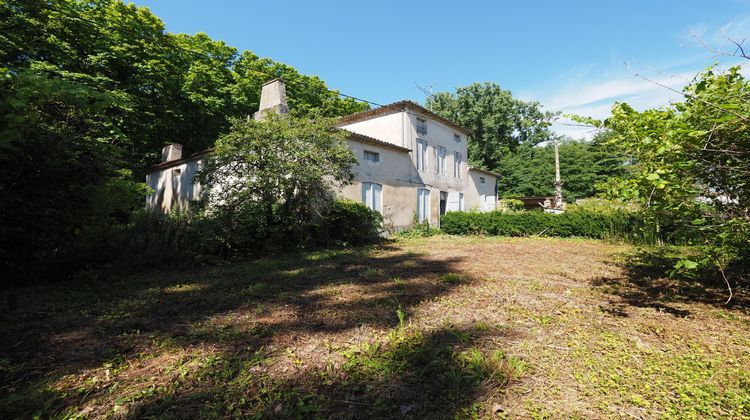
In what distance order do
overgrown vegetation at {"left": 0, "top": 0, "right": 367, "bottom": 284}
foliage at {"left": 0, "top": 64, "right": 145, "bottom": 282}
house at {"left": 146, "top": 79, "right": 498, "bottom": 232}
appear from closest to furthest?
foliage at {"left": 0, "top": 64, "right": 145, "bottom": 282}, overgrown vegetation at {"left": 0, "top": 0, "right": 367, "bottom": 284}, house at {"left": 146, "top": 79, "right": 498, "bottom": 232}

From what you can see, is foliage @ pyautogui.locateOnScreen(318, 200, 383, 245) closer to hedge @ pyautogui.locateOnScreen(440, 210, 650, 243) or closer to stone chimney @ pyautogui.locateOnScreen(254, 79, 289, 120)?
stone chimney @ pyautogui.locateOnScreen(254, 79, 289, 120)

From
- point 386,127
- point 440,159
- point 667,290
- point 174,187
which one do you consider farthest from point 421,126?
point 667,290

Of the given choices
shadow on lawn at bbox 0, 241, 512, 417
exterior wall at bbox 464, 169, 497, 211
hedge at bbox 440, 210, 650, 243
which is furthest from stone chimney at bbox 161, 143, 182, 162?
exterior wall at bbox 464, 169, 497, 211

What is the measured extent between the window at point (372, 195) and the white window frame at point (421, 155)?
338 centimetres

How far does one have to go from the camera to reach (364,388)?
7.72 ft

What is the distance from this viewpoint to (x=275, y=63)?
23.6 metres

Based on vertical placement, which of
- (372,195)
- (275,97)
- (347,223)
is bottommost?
(347,223)

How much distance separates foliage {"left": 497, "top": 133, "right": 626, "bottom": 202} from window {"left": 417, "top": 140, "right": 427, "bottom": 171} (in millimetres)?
19397

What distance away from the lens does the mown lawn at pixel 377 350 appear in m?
2.15

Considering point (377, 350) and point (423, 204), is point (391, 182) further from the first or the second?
point (377, 350)

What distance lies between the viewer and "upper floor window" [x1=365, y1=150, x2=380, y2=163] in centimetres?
1399

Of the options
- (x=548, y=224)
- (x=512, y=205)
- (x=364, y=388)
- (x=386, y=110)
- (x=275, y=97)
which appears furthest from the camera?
(x=512, y=205)

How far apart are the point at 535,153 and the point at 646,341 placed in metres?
36.7

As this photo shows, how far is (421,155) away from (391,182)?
303 cm
